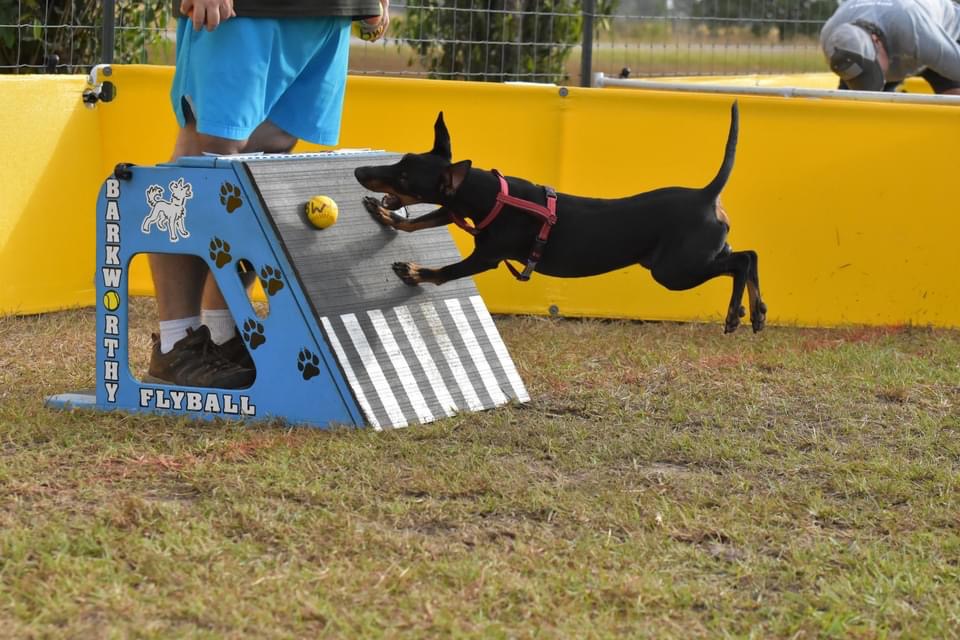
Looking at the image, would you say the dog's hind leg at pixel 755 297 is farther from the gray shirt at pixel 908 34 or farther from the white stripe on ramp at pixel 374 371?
the gray shirt at pixel 908 34

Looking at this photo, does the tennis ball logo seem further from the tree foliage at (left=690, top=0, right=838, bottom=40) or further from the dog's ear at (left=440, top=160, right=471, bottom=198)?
the tree foliage at (left=690, top=0, right=838, bottom=40)

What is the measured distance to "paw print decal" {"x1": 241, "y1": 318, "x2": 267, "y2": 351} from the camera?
3520mm

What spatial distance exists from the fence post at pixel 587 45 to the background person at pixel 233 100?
2.60 m

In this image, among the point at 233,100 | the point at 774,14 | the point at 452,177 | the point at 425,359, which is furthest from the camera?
the point at 774,14

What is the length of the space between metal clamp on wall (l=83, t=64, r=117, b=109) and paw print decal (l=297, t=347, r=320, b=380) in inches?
84.9

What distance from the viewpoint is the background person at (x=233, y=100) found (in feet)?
11.3

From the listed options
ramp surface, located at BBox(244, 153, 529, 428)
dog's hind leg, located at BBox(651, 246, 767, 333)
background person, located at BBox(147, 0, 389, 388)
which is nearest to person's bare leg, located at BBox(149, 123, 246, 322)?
background person, located at BBox(147, 0, 389, 388)

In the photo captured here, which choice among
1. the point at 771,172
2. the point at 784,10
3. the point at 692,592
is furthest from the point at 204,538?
the point at 784,10

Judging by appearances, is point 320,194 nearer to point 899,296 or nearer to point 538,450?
point 538,450

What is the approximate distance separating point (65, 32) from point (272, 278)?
9.80 ft

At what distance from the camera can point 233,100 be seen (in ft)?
11.3

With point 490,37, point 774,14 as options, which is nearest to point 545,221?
point 490,37

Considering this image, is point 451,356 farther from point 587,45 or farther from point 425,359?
point 587,45

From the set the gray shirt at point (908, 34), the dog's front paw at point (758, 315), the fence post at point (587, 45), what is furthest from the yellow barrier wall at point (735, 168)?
the gray shirt at point (908, 34)
